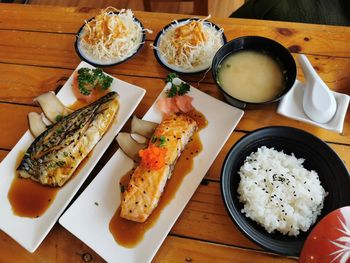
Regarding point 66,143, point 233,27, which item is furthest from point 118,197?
point 233,27

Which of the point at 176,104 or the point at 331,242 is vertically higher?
the point at 331,242

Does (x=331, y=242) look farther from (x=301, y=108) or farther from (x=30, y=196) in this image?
(x=30, y=196)

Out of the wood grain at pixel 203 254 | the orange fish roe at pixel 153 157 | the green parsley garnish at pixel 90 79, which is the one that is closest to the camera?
the wood grain at pixel 203 254

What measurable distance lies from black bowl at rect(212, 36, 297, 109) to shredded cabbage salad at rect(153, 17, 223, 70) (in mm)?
135

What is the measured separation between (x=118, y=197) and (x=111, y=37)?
0.91m

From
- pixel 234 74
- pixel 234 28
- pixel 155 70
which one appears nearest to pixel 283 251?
pixel 234 74

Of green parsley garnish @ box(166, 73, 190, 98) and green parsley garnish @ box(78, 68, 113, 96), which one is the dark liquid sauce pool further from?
green parsley garnish @ box(166, 73, 190, 98)

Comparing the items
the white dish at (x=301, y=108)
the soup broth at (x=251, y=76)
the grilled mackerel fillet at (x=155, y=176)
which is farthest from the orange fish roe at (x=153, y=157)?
the white dish at (x=301, y=108)

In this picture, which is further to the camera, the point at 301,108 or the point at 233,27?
the point at 233,27

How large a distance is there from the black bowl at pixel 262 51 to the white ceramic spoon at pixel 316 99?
90 mm

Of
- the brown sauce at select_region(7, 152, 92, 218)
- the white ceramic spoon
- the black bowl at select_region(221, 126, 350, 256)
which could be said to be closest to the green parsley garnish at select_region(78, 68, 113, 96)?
the brown sauce at select_region(7, 152, 92, 218)

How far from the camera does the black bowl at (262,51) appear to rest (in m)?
1.70

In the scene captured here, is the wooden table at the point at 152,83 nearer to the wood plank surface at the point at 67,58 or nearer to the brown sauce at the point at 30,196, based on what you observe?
the wood plank surface at the point at 67,58

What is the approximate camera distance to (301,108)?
170 centimetres
